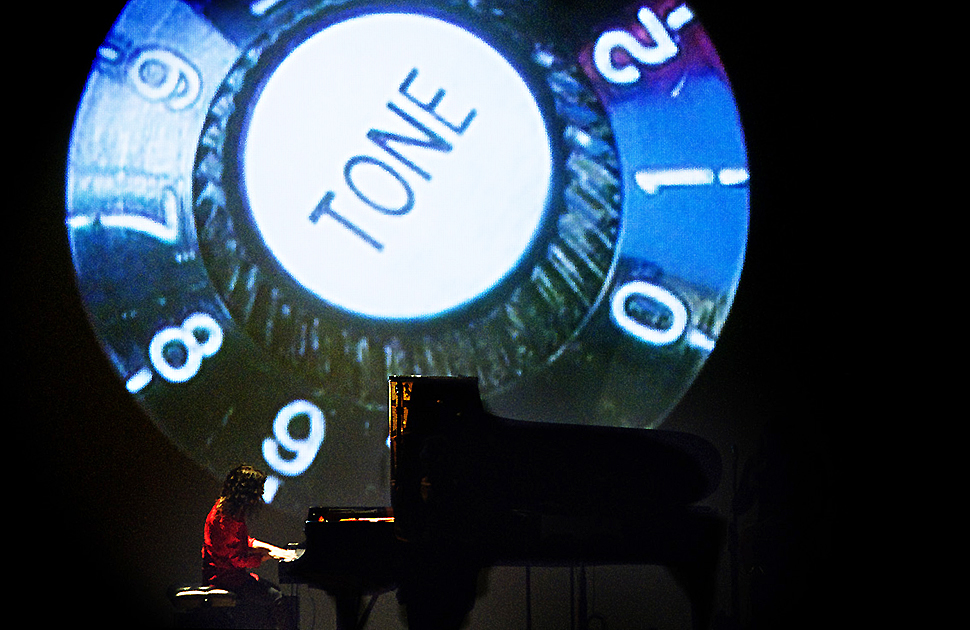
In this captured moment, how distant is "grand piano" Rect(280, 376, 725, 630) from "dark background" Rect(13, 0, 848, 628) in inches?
28.8

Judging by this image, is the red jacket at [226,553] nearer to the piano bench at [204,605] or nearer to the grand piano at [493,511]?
Result: the piano bench at [204,605]

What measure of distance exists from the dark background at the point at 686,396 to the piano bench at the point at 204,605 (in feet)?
2.01

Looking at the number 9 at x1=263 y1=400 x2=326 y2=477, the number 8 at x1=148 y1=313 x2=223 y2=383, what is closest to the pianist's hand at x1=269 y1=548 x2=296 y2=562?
the number 9 at x1=263 y1=400 x2=326 y2=477

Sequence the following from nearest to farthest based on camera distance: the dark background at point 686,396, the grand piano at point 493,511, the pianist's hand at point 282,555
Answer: the grand piano at point 493,511, the pianist's hand at point 282,555, the dark background at point 686,396

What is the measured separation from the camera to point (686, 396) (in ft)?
11.0

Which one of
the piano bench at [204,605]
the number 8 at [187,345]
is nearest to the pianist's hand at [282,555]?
the piano bench at [204,605]

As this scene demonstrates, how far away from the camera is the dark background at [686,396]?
120 inches

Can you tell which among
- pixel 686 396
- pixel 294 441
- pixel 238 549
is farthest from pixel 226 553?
pixel 686 396

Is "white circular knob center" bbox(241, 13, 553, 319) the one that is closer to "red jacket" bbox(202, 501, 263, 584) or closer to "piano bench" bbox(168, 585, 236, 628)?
"red jacket" bbox(202, 501, 263, 584)

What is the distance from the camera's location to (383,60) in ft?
10.2

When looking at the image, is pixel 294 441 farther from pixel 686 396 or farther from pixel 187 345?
pixel 686 396

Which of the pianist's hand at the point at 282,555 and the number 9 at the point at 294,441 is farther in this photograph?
the number 9 at the point at 294,441

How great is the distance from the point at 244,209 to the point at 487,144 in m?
0.89

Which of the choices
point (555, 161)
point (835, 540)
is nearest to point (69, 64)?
point (555, 161)
